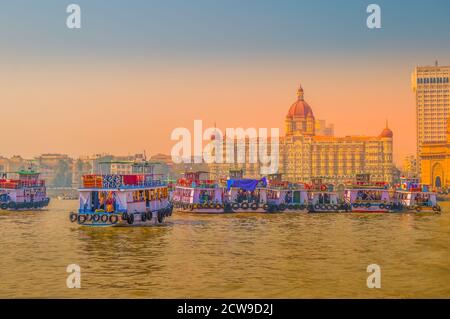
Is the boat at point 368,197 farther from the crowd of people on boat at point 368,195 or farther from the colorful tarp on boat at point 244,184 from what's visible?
the colorful tarp on boat at point 244,184

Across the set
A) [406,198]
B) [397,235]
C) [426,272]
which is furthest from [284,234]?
[406,198]

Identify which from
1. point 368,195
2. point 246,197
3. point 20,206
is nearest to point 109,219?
point 246,197

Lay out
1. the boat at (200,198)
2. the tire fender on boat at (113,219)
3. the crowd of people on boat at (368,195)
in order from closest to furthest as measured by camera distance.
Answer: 1. the tire fender on boat at (113,219)
2. the boat at (200,198)
3. the crowd of people on boat at (368,195)

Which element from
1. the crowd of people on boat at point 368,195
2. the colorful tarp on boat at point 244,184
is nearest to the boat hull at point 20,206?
the colorful tarp on boat at point 244,184

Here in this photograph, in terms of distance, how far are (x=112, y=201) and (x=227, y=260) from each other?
67.7ft

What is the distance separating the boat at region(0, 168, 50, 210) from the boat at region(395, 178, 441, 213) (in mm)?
54386

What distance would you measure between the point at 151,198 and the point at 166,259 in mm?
22526

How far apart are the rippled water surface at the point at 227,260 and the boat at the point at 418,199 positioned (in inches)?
871

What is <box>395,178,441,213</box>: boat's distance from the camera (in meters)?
82.1

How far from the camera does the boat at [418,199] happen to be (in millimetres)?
82125

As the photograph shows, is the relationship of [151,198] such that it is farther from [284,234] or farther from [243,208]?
[243,208]

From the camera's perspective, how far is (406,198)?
84.8 metres

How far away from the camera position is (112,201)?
53875 millimetres
